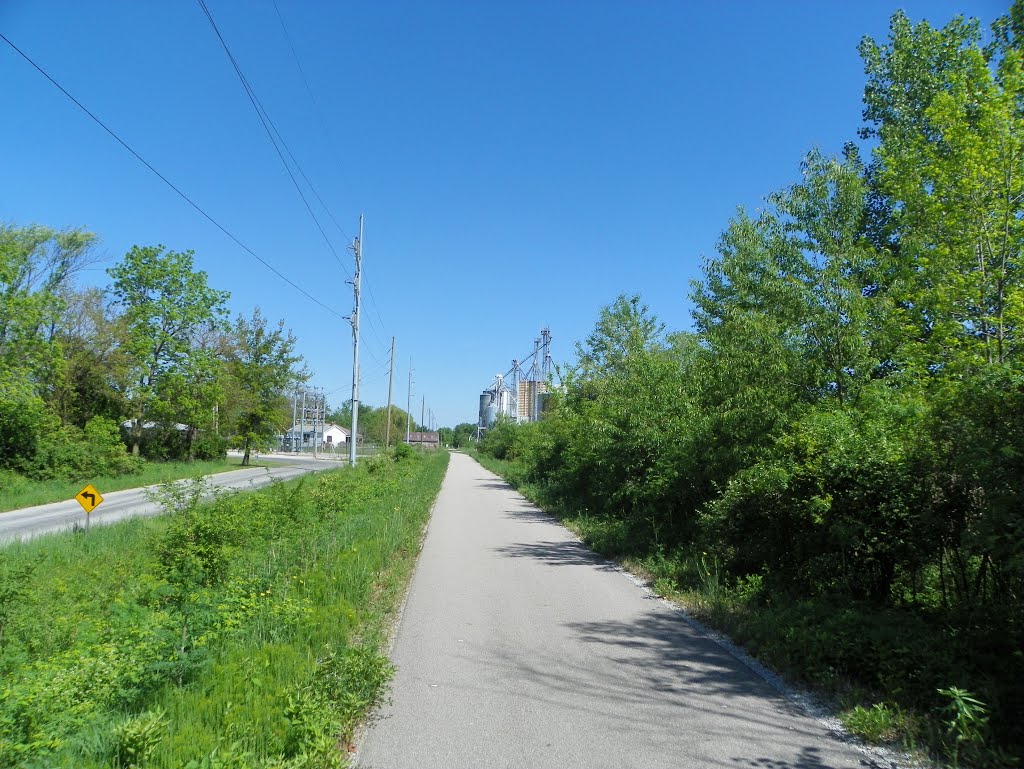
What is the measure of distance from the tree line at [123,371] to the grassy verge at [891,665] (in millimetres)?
30798

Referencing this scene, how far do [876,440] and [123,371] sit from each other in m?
42.4

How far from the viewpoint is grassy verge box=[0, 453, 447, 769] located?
380 cm

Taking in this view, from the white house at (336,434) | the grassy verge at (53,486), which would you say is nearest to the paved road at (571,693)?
the grassy verge at (53,486)

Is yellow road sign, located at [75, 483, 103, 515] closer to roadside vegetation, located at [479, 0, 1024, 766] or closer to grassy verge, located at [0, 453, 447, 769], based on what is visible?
grassy verge, located at [0, 453, 447, 769]

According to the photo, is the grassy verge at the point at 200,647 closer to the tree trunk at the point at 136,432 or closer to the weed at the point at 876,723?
the weed at the point at 876,723

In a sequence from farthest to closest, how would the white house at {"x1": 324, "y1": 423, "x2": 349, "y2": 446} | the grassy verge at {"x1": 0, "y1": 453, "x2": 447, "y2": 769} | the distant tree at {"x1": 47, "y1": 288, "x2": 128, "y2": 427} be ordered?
the white house at {"x1": 324, "y1": 423, "x2": 349, "y2": 446} → the distant tree at {"x1": 47, "y1": 288, "x2": 128, "y2": 427} → the grassy verge at {"x1": 0, "y1": 453, "x2": 447, "y2": 769}

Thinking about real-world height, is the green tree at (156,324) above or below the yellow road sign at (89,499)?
above

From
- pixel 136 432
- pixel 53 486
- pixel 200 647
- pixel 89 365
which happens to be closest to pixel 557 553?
pixel 200 647

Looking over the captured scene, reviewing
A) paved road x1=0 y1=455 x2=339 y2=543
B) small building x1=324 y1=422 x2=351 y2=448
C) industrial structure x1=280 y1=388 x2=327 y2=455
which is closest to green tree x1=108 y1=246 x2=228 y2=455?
paved road x1=0 y1=455 x2=339 y2=543

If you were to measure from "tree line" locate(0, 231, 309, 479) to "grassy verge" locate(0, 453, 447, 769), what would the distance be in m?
21.9

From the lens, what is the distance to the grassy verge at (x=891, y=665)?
4.35 meters

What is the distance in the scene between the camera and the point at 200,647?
5.28m

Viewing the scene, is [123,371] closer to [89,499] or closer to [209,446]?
[209,446]

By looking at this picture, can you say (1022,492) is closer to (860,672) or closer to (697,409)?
(860,672)
